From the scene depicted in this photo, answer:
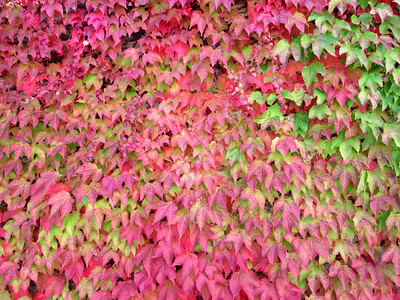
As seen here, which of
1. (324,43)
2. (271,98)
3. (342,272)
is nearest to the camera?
(324,43)

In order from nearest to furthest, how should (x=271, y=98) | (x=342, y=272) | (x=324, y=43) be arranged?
1. (x=324, y=43)
2. (x=271, y=98)
3. (x=342, y=272)

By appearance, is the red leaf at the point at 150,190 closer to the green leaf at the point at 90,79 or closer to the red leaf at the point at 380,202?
the green leaf at the point at 90,79

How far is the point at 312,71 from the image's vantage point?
2254 millimetres

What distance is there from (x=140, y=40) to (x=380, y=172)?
2094 mm

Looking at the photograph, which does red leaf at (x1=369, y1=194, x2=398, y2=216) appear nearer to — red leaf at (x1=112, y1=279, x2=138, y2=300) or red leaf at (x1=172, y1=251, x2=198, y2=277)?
red leaf at (x1=172, y1=251, x2=198, y2=277)

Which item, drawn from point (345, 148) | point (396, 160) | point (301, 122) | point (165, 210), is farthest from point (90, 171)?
point (396, 160)

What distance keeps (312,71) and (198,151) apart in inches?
41.0

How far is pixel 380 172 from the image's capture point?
2.30 meters

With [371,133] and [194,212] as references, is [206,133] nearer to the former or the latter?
[194,212]

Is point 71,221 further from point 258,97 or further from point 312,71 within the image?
point 312,71

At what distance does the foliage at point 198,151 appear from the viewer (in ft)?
7.45

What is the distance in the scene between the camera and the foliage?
2.27 meters

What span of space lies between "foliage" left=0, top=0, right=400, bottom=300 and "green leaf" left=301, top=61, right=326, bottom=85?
0.01 m

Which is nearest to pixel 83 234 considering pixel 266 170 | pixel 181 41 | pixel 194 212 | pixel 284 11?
pixel 194 212
